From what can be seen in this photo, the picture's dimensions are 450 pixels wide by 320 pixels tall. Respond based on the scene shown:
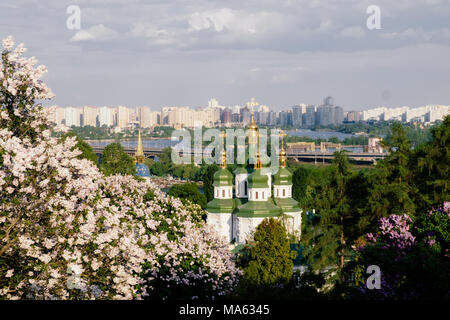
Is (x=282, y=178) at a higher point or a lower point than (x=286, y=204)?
higher

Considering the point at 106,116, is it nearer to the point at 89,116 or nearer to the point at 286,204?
the point at 89,116

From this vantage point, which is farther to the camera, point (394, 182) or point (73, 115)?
point (73, 115)

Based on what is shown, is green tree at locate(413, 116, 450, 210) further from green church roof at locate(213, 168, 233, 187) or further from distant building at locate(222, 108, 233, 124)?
distant building at locate(222, 108, 233, 124)

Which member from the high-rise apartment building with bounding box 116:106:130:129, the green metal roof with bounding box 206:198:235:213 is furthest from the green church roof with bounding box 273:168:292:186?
the high-rise apartment building with bounding box 116:106:130:129

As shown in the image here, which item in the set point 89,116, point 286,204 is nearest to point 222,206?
point 286,204

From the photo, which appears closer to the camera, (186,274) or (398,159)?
(186,274)

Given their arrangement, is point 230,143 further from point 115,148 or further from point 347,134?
point 347,134
